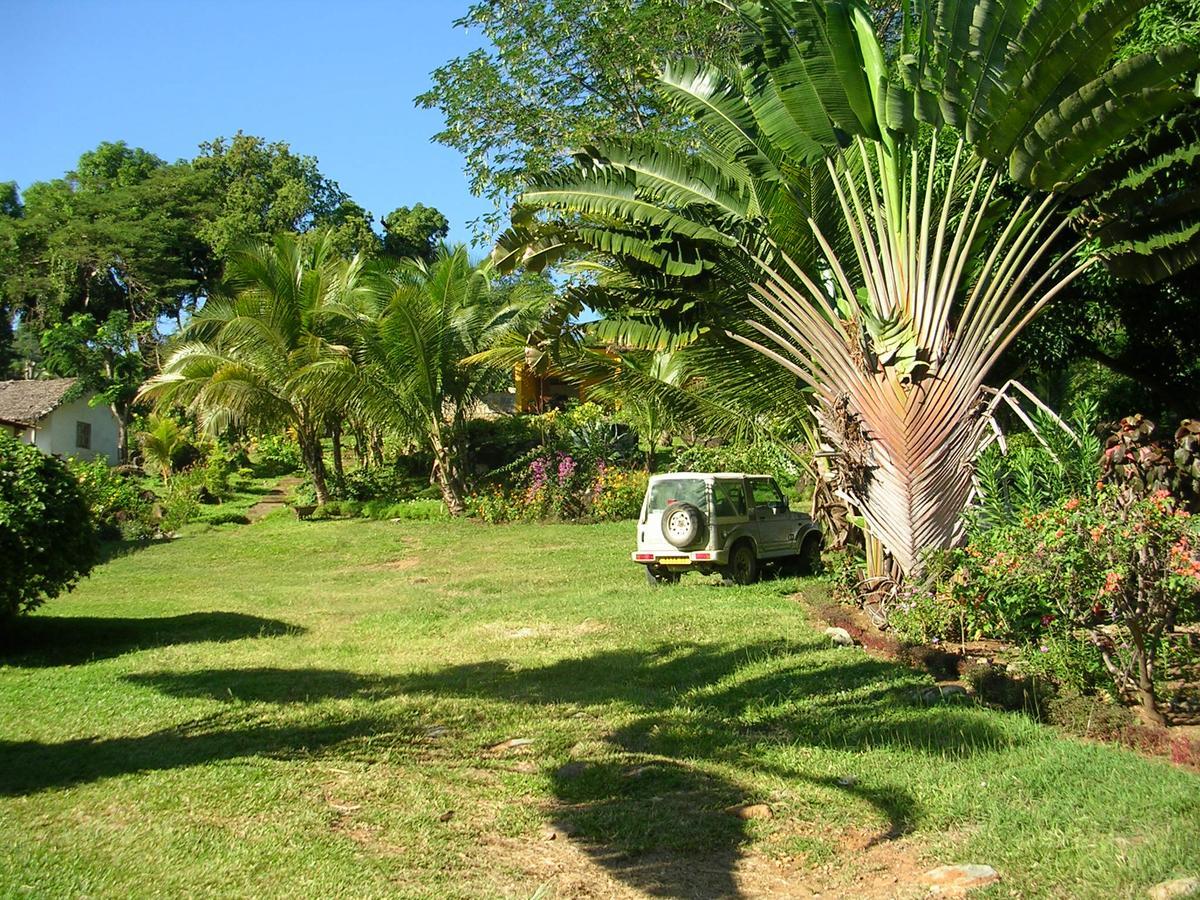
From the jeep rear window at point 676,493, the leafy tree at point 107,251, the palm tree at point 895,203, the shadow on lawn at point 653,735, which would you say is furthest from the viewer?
the leafy tree at point 107,251

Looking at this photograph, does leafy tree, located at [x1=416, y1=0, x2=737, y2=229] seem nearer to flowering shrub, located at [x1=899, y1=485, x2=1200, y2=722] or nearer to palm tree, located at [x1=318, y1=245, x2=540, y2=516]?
palm tree, located at [x1=318, y1=245, x2=540, y2=516]

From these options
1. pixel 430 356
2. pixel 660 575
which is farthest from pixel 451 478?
pixel 660 575

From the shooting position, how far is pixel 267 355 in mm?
26000

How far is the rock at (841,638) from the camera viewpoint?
32.9 feet

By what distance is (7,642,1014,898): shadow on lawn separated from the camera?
543cm

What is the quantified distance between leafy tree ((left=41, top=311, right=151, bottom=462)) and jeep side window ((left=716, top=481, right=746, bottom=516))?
1063 inches

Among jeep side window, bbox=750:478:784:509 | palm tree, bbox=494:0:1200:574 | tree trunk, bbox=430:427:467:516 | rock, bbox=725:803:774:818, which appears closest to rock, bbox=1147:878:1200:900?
rock, bbox=725:803:774:818

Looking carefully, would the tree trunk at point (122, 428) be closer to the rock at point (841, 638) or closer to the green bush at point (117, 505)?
the green bush at point (117, 505)

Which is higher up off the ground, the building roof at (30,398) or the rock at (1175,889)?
the building roof at (30,398)

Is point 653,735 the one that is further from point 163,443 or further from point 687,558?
point 163,443

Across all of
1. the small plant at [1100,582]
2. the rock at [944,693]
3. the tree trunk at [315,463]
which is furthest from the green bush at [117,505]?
the small plant at [1100,582]

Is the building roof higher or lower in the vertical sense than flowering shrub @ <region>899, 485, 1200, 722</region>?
higher

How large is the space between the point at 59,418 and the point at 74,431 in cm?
115

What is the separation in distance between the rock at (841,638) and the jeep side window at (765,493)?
5401 millimetres
